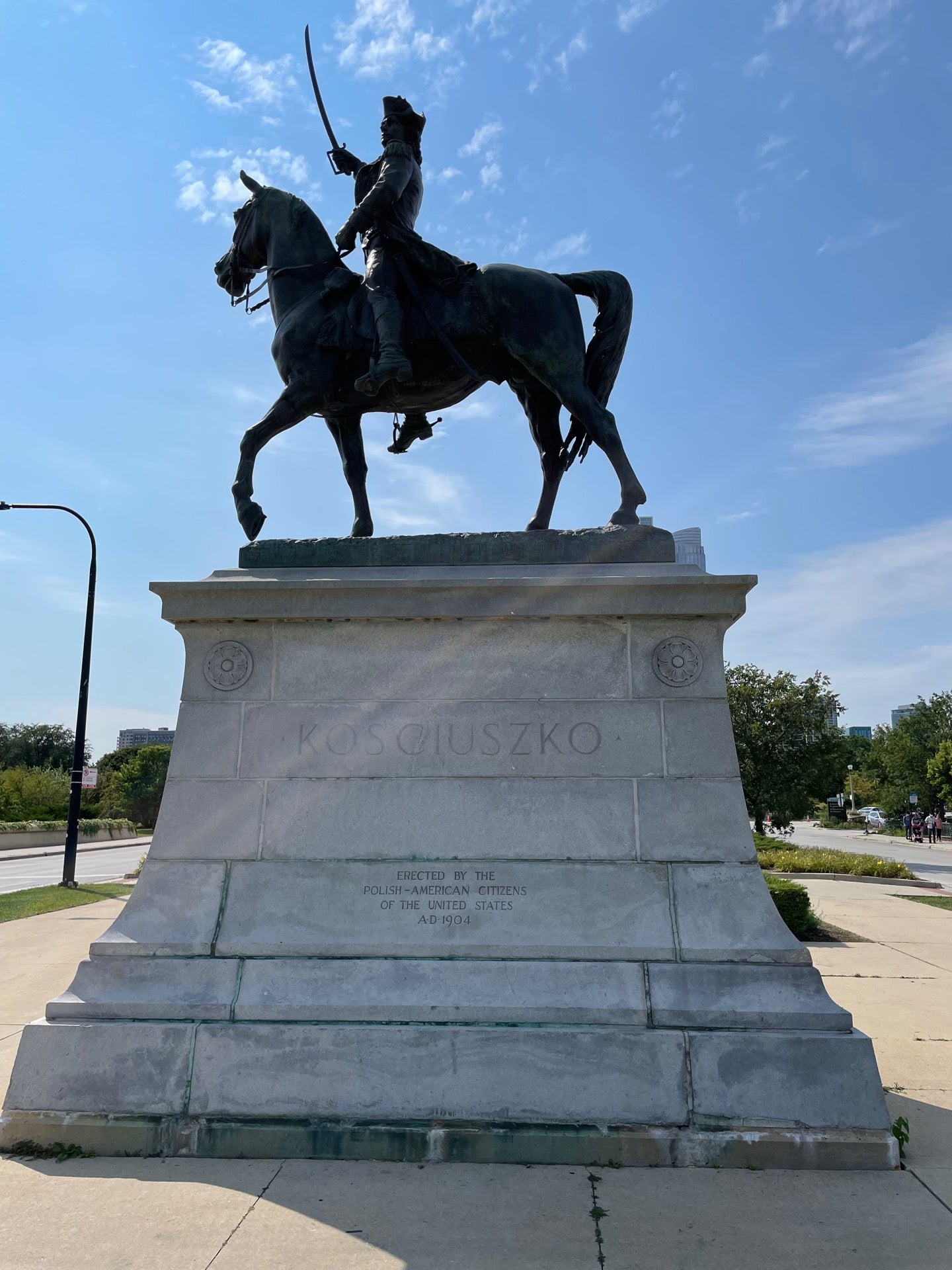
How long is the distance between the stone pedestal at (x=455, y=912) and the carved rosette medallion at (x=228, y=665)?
2 centimetres

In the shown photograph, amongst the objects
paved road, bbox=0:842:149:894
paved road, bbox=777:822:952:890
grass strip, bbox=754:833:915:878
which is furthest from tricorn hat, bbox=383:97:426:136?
paved road, bbox=777:822:952:890

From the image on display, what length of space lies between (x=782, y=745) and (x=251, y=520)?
27.9 metres

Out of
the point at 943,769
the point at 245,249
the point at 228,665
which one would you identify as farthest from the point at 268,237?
the point at 943,769

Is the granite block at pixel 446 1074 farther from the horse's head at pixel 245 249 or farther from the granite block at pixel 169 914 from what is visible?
the horse's head at pixel 245 249

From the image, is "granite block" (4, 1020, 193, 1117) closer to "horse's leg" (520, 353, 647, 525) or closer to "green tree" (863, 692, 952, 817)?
"horse's leg" (520, 353, 647, 525)

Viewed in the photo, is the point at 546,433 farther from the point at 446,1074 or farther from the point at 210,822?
the point at 446,1074

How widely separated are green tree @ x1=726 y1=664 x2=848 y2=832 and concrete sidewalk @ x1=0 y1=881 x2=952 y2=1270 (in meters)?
27.0

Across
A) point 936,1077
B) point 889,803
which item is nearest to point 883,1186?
point 936,1077

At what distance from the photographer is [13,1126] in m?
4.77

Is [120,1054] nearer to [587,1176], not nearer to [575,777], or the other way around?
[587,1176]

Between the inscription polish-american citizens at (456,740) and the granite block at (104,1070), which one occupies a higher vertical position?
the inscription polish-american citizens at (456,740)

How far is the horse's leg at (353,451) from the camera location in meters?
7.36

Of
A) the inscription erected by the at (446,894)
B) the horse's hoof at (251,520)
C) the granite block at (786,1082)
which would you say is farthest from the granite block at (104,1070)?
the horse's hoof at (251,520)

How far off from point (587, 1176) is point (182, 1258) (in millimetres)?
1912
